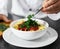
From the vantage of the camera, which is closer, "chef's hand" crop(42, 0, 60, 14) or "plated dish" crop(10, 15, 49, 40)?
"plated dish" crop(10, 15, 49, 40)

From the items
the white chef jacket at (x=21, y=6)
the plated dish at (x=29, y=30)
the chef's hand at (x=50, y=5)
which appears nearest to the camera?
the plated dish at (x=29, y=30)

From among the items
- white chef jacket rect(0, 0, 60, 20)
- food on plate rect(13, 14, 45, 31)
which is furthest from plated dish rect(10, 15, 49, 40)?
white chef jacket rect(0, 0, 60, 20)

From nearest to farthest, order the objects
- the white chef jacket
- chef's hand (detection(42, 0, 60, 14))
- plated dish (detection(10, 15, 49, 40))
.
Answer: plated dish (detection(10, 15, 49, 40)) → chef's hand (detection(42, 0, 60, 14)) → the white chef jacket

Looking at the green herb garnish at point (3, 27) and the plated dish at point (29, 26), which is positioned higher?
the plated dish at point (29, 26)

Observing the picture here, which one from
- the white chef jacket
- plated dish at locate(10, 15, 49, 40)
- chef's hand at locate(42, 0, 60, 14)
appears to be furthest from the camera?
the white chef jacket

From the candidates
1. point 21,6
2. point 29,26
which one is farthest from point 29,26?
point 21,6

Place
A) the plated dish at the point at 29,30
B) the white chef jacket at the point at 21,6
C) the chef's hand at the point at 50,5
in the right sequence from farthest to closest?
1. the white chef jacket at the point at 21,6
2. the chef's hand at the point at 50,5
3. the plated dish at the point at 29,30

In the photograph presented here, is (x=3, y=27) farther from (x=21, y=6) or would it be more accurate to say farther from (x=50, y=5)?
(x=21, y=6)

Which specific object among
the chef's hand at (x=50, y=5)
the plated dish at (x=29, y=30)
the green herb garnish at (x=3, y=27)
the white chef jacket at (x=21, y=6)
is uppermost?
the chef's hand at (x=50, y=5)

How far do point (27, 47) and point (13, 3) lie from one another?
75cm

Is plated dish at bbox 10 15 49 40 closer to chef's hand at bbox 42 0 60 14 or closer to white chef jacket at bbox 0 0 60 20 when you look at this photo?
chef's hand at bbox 42 0 60 14

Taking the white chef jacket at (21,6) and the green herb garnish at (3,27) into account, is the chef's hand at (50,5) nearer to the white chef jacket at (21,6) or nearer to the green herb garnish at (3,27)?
the green herb garnish at (3,27)

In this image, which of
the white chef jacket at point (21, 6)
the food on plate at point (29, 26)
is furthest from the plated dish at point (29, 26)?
the white chef jacket at point (21, 6)

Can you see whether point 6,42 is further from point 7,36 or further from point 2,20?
point 2,20
